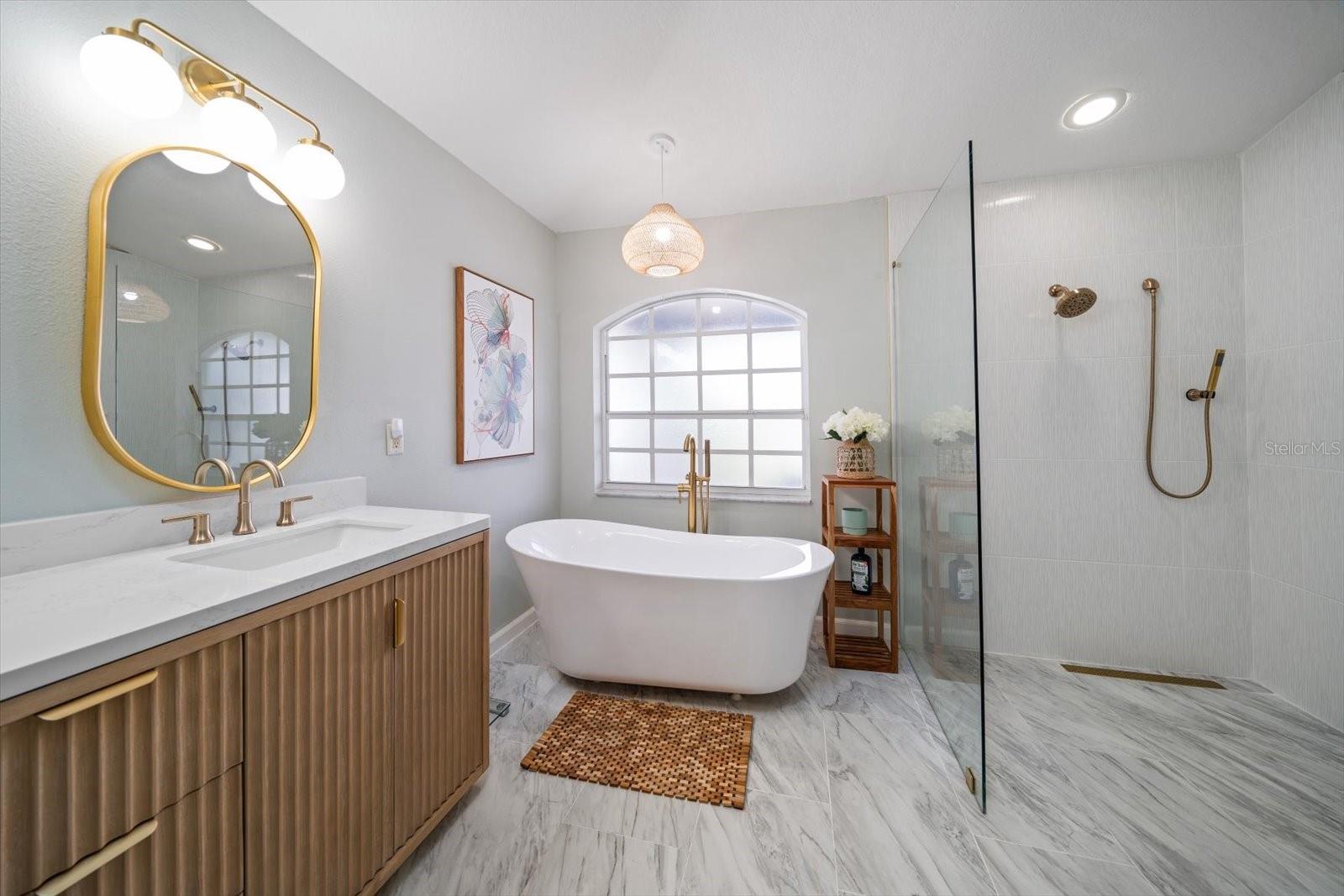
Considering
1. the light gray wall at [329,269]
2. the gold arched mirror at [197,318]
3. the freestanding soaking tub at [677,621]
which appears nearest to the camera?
the light gray wall at [329,269]

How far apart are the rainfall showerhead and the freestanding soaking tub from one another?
1.67 metres

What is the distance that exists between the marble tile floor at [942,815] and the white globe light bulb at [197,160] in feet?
6.52

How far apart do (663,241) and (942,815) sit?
2.27 m

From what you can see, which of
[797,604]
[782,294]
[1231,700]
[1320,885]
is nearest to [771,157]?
[782,294]

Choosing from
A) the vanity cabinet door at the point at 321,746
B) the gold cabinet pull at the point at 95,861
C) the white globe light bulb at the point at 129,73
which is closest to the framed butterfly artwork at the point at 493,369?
the white globe light bulb at the point at 129,73

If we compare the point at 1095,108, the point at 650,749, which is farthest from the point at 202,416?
the point at 1095,108

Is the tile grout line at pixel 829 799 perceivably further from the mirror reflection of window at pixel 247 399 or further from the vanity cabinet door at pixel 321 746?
the mirror reflection of window at pixel 247 399

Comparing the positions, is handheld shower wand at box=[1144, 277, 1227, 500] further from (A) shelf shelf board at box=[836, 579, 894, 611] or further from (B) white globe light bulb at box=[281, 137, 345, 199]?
(B) white globe light bulb at box=[281, 137, 345, 199]

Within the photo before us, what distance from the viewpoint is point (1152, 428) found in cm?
223

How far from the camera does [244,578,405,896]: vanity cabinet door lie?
88 cm

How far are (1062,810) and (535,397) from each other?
2.88 metres

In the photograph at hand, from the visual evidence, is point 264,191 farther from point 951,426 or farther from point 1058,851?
point 1058,851

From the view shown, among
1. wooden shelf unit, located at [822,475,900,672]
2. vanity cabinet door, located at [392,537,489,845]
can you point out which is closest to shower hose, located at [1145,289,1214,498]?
wooden shelf unit, located at [822,475,900,672]

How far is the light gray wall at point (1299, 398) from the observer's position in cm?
175
